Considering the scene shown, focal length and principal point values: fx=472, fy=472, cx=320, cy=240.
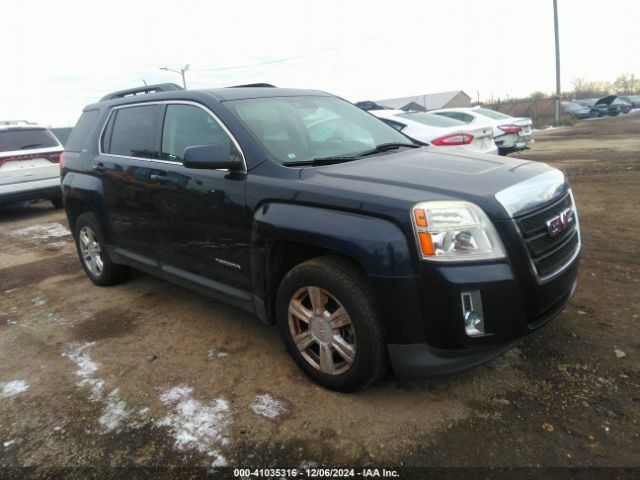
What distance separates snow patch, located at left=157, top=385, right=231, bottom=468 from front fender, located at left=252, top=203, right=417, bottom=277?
104 cm

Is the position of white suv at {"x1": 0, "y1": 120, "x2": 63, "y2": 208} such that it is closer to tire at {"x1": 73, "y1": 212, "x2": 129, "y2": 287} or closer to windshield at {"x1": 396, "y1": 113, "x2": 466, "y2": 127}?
tire at {"x1": 73, "y1": 212, "x2": 129, "y2": 287}

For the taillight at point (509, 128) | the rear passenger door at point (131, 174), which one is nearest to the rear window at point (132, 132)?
the rear passenger door at point (131, 174)

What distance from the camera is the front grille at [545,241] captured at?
2443 millimetres

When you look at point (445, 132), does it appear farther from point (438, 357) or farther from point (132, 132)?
point (438, 357)

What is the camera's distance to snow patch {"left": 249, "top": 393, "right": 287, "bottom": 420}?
2.70 metres

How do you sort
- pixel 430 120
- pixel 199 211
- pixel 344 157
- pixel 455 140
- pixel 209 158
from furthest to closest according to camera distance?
pixel 430 120 → pixel 455 140 → pixel 199 211 → pixel 344 157 → pixel 209 158

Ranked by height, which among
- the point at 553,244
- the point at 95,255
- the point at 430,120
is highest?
the point at 430,120

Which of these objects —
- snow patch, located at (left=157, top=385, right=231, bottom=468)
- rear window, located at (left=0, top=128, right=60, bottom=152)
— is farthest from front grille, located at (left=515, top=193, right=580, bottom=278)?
rear window, located at (left=0, top=128, right=60, bottom=152)

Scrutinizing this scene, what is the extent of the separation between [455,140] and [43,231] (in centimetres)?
725

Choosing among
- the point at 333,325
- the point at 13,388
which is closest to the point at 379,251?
the point at 333,325

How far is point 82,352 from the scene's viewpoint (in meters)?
3.61

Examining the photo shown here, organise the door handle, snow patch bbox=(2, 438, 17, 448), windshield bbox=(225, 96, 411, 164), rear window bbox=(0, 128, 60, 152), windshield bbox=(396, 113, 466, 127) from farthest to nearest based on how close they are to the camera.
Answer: rear window bbox=(0, 128, 60, 152), windshield bbox=(396, 113, 466, 127), the door handle, windshield bbox=(225, 96, 411, 164), snow patch bbox=(2, 438, 17, 448)

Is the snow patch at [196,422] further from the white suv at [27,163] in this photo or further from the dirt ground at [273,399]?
the white suv at [27,163]

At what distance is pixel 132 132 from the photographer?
420cm
